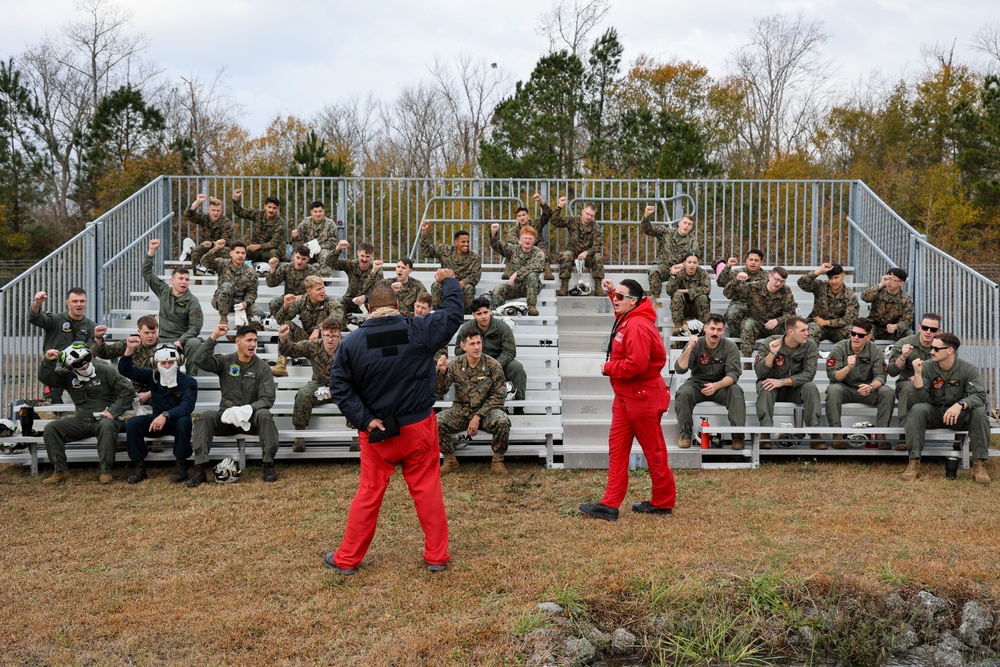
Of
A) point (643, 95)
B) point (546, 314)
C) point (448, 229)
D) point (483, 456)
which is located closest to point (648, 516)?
point (483, 456)

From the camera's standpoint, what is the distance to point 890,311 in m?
10.5

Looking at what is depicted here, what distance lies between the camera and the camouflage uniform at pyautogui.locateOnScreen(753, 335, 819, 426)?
29.2 feet

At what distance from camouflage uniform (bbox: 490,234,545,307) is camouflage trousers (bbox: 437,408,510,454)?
3.09 m

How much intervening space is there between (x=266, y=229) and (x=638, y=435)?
8202mm

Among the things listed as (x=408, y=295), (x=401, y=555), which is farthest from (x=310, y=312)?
(x=401, y=555)

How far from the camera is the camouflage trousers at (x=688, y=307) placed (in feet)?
35.3

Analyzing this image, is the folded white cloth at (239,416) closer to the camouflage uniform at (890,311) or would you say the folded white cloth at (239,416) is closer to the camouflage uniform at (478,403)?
the camouflage uniform at (478,403)

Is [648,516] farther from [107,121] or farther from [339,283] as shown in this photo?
[107,121]

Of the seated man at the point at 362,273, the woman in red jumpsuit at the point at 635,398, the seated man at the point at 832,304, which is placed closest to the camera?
the woman in red jumpsuit at the point at 635,398

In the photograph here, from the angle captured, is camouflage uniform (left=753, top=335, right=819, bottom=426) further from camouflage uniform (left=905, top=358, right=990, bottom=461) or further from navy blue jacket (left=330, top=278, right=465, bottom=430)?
navy blue jacket (left=330, top=278, right=465, bottom=430)

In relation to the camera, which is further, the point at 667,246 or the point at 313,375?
the point at 667,246

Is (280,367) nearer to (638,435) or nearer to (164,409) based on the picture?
(164,409)

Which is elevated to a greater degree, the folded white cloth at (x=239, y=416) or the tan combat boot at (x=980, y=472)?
the folded white cloth at (x=239, y=416)

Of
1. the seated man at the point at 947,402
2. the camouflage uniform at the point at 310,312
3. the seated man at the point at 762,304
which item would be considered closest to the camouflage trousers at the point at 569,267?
the seated man at the point at 762,304
